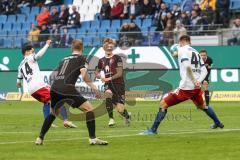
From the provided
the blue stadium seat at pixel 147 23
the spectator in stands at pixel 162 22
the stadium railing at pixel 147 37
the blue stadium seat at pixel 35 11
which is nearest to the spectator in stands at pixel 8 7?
the blue stadium seat at pixel 35 11

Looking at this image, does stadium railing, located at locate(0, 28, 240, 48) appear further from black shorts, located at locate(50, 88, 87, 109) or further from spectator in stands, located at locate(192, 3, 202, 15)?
black shorts, located at locate(50, 88, 87, 109)

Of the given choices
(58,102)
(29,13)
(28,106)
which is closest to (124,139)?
(58,102)

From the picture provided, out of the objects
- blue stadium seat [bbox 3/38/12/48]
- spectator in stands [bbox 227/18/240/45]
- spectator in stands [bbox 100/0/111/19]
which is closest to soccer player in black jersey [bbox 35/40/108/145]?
spectator in stands [bbox 227/18/240/45]

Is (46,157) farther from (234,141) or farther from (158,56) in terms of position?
(158,56)

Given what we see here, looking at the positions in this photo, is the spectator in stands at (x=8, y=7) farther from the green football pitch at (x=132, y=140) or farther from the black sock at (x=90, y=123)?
the black sock at (x=90, y=123)

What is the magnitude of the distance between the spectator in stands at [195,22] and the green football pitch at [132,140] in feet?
34.5

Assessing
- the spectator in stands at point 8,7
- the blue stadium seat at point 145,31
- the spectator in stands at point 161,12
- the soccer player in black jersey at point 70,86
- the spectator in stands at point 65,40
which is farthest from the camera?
the spectator in stands at point 8,7

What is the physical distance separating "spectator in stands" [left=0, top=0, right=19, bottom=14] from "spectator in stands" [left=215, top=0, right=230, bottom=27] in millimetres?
13588

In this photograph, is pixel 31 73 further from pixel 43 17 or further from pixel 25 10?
pixel 25 10

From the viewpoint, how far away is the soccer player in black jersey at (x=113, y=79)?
2075 cm

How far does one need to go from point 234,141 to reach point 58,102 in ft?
12.5

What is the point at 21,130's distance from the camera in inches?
770

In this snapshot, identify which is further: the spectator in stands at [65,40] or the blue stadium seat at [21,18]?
the blue stadium seat at [21,18]

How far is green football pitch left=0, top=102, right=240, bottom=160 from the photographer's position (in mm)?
13828
